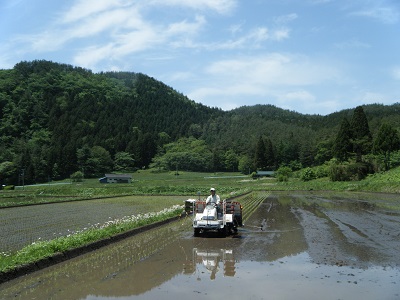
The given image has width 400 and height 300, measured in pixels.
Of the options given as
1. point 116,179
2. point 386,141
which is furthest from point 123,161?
point 386,141

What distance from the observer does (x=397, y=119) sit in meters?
105

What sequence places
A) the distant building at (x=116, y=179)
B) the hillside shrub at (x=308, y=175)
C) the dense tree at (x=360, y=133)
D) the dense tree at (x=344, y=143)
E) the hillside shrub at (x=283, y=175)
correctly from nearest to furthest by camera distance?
1. the dense tree at (x=360, y=133)
2. the dense tree at (x=344, y=143)
3. the hillside shrub at (x=308, y=175)
4. the hillside shrub at (x=283, y=175)
5. the distant building at (x=116, y=179)

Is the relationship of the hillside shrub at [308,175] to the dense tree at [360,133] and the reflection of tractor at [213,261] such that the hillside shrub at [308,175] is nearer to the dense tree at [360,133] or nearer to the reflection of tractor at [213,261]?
the dense tree at [360,133]

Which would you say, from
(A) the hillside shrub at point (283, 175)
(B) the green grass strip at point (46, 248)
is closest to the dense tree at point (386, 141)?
(A) the hillside shrub at point (283, 175)

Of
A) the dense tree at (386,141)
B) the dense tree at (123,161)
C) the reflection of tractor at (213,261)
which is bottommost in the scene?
the reflection of tractor at (213,261)

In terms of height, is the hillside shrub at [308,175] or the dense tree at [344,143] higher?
the dense tree at [344,143]

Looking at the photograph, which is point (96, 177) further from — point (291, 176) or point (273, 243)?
point (273, 243)

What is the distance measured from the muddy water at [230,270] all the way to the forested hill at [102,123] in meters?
91.8

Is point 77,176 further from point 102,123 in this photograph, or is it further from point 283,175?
point 283,175

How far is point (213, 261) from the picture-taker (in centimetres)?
898

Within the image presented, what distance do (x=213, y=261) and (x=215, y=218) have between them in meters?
3.67

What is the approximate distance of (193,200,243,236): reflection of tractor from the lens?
41.1ft

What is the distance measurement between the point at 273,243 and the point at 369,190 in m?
40.0

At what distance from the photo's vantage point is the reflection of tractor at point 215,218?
12523mm
